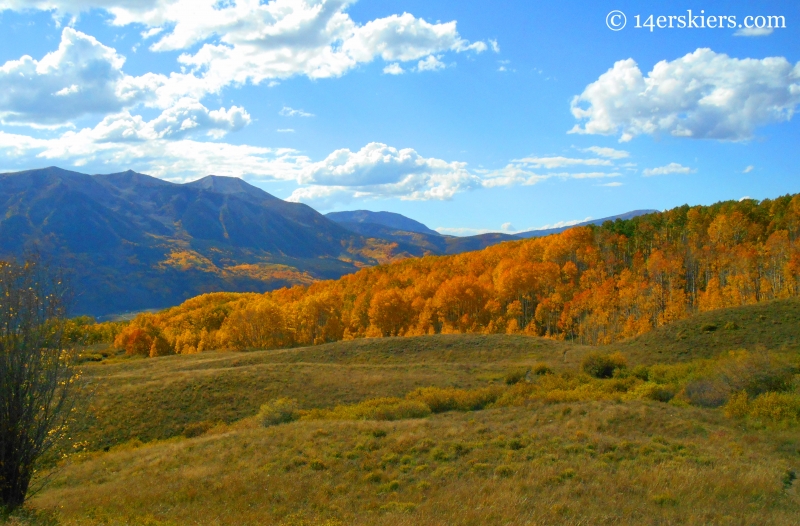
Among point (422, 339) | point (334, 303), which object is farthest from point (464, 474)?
point (334, 303)

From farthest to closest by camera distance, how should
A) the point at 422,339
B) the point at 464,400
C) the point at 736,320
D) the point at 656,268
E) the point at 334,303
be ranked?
the point at 334,303 < the point at 656,268 < the point at 422,339 < the point at 736,320 < the point at 464,400

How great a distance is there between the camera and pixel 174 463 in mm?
22656

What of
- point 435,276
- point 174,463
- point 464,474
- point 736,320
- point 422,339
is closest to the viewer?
point 464,474

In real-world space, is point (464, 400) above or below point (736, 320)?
below

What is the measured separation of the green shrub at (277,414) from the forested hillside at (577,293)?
60501mm

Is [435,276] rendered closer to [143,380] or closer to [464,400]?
[143,380]

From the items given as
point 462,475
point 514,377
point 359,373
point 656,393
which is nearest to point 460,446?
point 462,475

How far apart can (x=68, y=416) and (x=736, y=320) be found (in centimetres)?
5292

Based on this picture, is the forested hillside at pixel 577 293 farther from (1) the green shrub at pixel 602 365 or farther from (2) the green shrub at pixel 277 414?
(2) the green shrub at pixel 277 414

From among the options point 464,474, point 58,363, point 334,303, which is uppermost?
point 58,363

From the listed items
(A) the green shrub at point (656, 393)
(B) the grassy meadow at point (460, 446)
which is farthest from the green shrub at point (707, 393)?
(A) the green shrub at point (656, 393)

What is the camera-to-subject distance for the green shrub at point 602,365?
1630 inches

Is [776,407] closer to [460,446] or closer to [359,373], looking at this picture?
[460,446]

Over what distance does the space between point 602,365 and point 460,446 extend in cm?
2570
